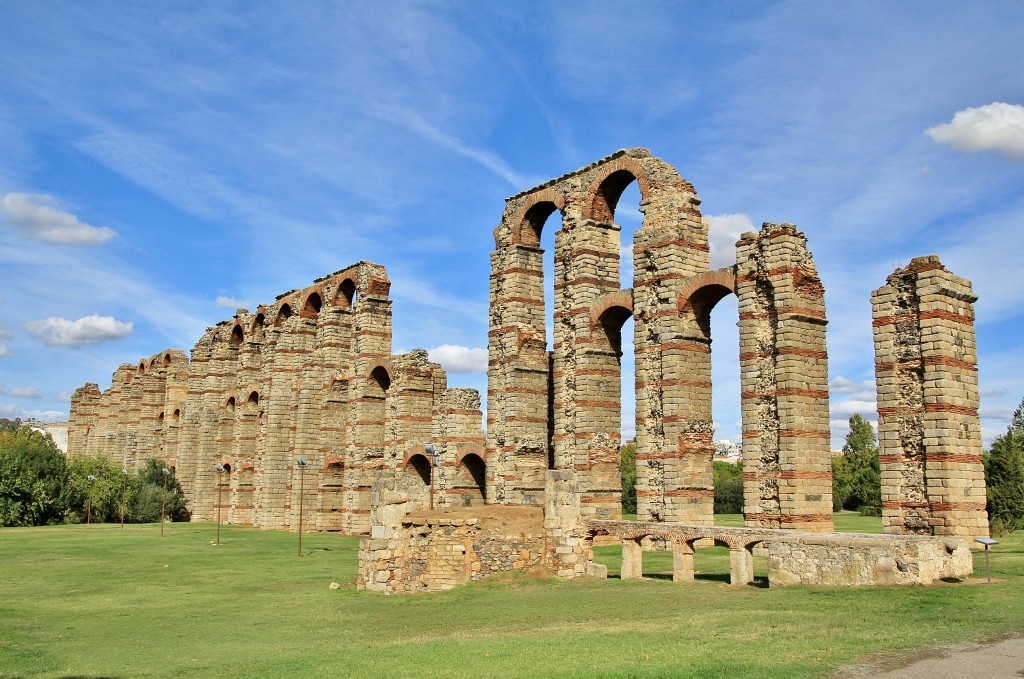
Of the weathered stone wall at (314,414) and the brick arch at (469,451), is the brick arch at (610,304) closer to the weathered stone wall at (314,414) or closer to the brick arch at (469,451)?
the weathered stone wall at (314,414)

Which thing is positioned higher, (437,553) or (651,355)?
(651,355)

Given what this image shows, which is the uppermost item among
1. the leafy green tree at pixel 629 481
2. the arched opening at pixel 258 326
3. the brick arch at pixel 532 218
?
the brick arch at pixel 532 218

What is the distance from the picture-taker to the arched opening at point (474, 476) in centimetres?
3266

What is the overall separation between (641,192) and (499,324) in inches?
293

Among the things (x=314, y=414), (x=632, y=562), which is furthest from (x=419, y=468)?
(x=632, y=562)

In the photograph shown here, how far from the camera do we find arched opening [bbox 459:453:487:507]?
107ft

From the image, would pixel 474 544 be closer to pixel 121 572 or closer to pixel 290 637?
pixel 290 637

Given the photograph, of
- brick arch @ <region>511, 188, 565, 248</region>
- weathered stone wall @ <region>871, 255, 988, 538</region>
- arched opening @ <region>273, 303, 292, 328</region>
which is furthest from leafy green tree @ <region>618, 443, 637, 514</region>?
weathered stone wall @ <region>871, 255, 988, 538</region>

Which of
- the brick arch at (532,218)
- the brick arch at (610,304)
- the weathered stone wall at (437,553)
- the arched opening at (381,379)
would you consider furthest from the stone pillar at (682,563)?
the arched opening at (381,379)

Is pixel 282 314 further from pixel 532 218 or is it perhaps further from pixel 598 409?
pixel 598 409

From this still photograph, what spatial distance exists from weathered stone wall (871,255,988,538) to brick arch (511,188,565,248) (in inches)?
549

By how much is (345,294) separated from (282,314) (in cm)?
623

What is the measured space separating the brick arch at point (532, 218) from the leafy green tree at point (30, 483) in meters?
29.8

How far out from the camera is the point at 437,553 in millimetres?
17938
